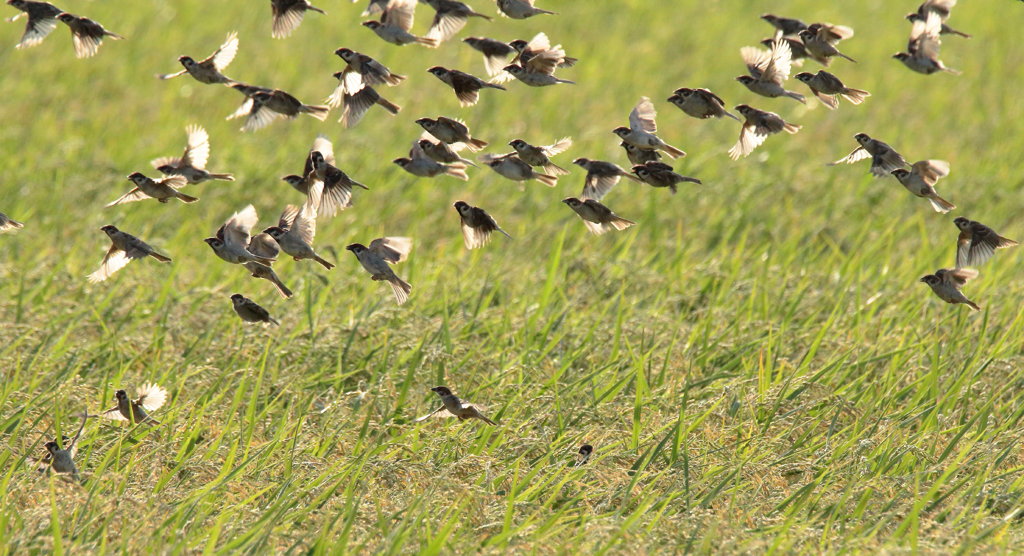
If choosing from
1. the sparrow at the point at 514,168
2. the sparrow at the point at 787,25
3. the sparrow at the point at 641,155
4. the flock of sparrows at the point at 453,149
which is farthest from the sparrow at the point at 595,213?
the sparrow at the point at 787,25

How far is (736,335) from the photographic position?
6199 millimetres

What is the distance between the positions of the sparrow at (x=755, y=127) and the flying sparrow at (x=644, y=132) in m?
0.29

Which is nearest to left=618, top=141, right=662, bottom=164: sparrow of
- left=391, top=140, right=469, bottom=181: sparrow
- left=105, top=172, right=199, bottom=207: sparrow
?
left=391, top=140, right=469, bottom=181: sparrow

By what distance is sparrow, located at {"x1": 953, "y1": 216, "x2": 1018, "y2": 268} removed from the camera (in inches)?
181

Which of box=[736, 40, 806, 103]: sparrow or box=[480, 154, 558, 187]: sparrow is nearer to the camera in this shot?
box=[736, 40, 806, 103]: sparrow

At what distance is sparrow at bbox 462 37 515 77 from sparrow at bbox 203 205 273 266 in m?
1.25

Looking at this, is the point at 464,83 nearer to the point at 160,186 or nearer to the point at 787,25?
the point at 160,186

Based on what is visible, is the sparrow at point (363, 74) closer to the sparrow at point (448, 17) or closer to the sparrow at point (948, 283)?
the sparrow at point (448, 17)

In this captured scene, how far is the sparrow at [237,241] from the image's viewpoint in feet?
14.4

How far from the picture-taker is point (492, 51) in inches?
205

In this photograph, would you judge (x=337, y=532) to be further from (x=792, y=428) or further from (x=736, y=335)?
(x=736, y=335)

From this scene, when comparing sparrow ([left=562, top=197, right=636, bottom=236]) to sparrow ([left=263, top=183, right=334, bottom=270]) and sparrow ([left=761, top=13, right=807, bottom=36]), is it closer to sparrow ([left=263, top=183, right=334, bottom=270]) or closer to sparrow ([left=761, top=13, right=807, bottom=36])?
sparrow ([left=263, top=183, right=334, bottom=270])

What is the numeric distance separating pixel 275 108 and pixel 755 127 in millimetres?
1896

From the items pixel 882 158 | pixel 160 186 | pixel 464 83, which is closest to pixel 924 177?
pixel 882 158
